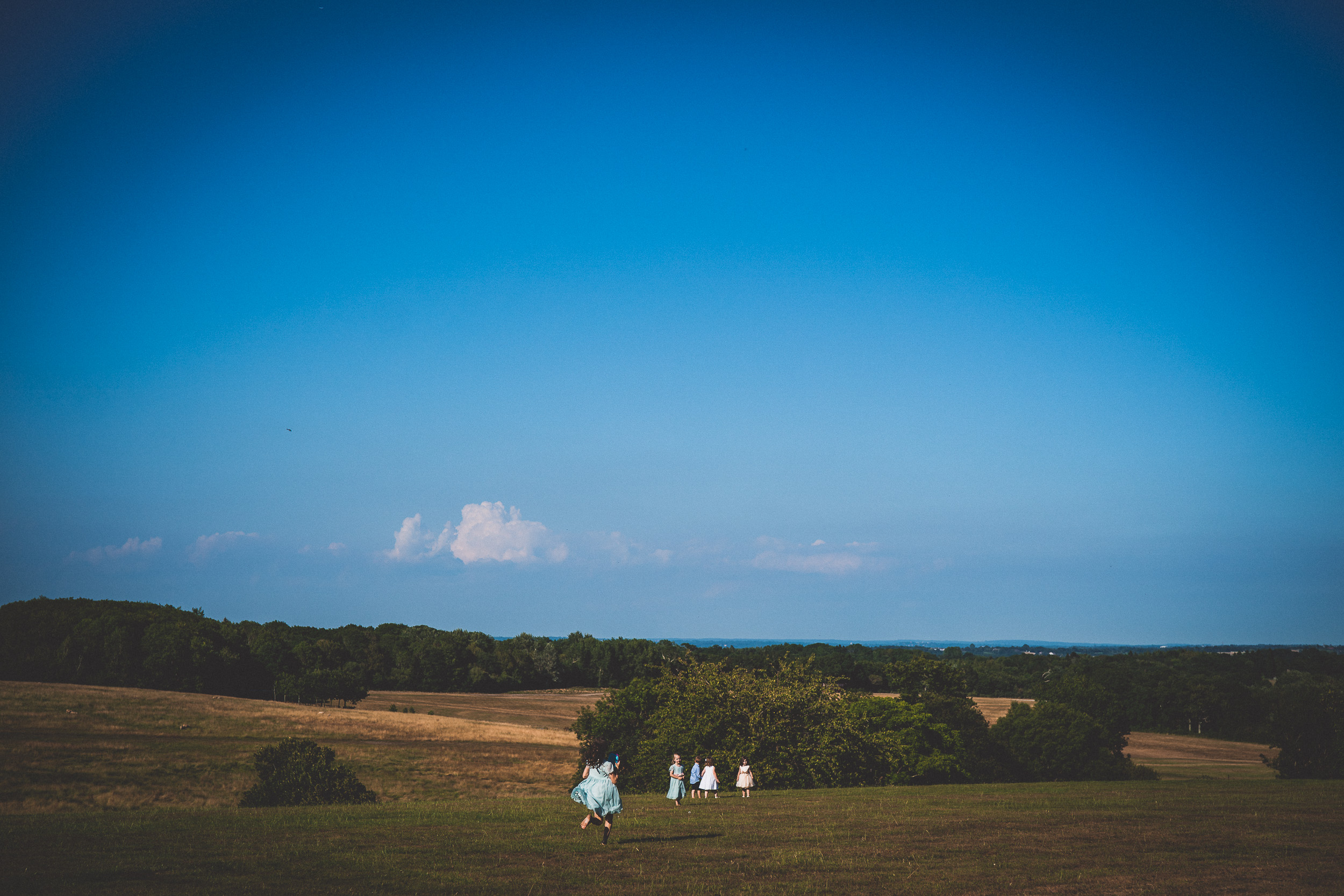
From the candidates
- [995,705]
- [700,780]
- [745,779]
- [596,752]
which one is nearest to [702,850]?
[596,752]

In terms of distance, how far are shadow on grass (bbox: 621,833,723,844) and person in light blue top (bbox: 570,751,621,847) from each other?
2.33ft

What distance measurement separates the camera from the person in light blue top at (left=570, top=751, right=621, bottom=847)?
1755cm

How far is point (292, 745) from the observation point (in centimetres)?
3341

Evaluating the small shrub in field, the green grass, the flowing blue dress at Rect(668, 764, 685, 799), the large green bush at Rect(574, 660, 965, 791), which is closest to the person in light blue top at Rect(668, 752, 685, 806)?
the flowing blue dress at Rect(668, 764, 685, 799)

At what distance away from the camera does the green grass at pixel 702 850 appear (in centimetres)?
1336

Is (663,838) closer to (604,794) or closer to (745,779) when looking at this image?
Answer: (604,794)

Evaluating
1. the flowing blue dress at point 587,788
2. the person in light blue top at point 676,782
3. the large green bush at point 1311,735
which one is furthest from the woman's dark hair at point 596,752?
the large green bush at point 1311,735

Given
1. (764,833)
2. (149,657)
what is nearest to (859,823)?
(764,833)

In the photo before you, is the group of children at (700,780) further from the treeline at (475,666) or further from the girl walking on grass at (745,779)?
A: the treeline at (475,666)

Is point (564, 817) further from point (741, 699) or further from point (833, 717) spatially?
point (833, 717)

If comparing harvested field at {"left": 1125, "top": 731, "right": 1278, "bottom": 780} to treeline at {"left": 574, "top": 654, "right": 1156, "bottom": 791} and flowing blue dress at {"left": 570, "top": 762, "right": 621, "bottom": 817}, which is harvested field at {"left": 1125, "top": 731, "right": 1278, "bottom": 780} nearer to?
treeline at {"left": 574, "top": 654, "right": 1156, "bottom": 791}

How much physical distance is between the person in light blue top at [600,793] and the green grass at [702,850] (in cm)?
64

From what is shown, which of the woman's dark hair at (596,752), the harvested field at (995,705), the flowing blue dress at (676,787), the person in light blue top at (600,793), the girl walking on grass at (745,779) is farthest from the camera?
the harvested field at (995,705)

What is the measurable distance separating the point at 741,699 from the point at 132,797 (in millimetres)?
35170
